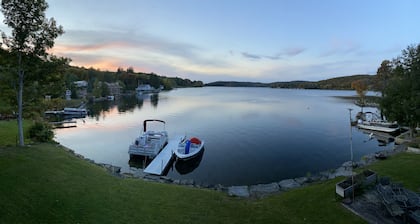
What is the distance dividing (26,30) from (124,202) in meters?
10.6

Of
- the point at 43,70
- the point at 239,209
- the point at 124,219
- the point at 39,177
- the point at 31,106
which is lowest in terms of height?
the point at 239,209

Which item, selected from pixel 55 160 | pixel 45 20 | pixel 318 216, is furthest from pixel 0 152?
pixel 318 216

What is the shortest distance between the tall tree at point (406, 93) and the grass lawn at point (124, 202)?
3.14m

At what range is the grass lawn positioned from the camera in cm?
651

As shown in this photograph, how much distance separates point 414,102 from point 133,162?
19.5 metres

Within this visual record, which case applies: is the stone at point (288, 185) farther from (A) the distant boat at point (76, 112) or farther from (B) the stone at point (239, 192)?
(A) the distant boat at point (76, 112)

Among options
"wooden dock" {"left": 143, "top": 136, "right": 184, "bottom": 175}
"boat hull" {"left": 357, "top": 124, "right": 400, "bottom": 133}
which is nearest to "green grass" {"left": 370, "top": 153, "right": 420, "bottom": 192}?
"wooden dock" {"left": 143, "top": 136, "right": 184, "bottom": 175}

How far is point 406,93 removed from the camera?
10766mm

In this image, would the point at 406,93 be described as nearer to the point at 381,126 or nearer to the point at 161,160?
the point at 161,160

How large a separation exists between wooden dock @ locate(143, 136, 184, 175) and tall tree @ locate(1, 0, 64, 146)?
810cm

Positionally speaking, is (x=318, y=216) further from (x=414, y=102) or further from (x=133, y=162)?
(x=133, y=162)

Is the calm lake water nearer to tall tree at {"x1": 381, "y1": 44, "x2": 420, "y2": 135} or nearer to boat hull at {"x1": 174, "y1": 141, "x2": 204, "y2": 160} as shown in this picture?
boat hull at {"x1": 174, "y1": 141, "x2": 204, "y2": 160}

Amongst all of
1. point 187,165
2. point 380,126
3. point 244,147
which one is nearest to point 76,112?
point 187,165

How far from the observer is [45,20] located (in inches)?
481
